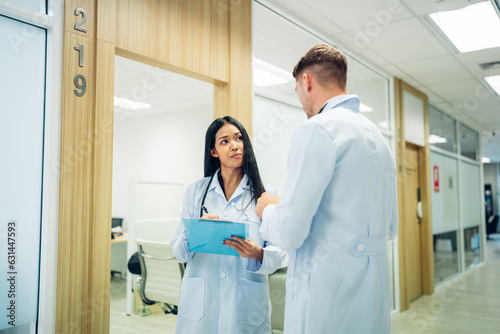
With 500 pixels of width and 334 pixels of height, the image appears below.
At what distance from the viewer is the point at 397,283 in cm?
479

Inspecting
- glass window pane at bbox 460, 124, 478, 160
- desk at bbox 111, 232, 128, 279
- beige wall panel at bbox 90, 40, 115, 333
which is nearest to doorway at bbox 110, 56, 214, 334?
desk at bbox 111, 232, 128, 279

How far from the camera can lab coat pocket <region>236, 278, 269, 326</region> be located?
1608 millimetres

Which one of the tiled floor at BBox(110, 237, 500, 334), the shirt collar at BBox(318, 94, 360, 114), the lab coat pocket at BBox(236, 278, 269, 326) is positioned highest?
the shirt collar at BBox(318, 94, 360, 114)

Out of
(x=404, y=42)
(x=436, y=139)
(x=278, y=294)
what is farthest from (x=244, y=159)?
(x=436, y=139)

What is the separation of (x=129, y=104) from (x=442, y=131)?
5130 mm

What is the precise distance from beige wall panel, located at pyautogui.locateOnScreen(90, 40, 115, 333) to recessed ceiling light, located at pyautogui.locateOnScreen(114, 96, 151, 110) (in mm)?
4288

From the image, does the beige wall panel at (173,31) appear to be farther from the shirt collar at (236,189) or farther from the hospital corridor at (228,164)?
the shirt collar at (236,189)

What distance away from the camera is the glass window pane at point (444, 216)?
6.14m

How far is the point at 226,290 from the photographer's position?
1.62 metres

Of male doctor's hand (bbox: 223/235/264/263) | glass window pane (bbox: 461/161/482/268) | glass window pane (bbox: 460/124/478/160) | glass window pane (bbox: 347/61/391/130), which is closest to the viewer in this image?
male doctor's hand (bbox: 223/235/264/263)

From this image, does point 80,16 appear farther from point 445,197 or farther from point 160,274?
point 445,197

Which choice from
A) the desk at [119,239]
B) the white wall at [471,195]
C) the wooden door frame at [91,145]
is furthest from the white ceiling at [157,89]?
the white wall at [471,195]

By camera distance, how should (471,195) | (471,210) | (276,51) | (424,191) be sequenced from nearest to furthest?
(276,51) → (424,191) → (471,210) → (471,195)

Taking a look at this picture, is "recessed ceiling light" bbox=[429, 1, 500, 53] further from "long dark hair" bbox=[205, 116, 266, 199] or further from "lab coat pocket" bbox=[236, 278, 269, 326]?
"lab coat pocket" bbox=[236, 278, 269, 326]
